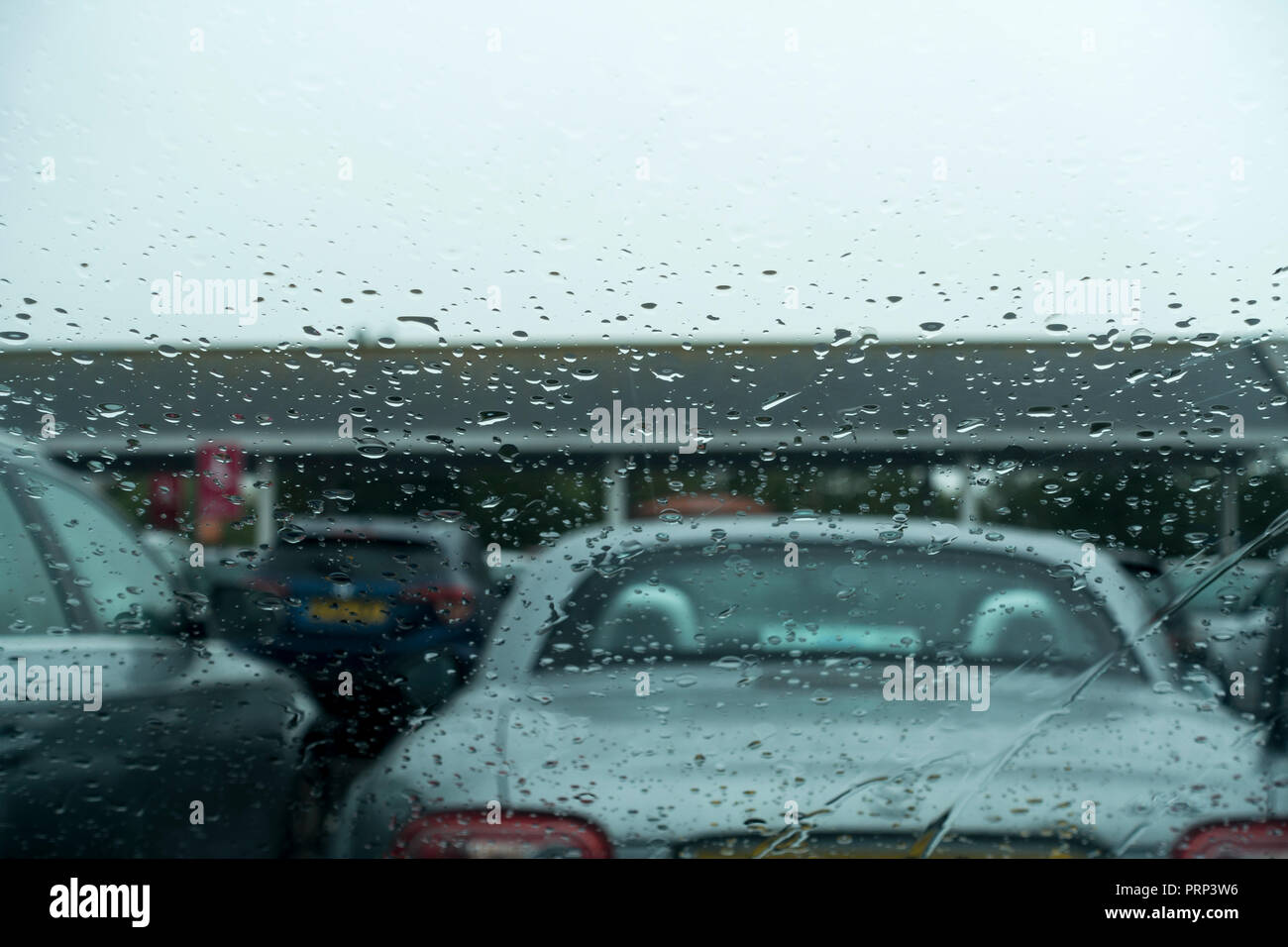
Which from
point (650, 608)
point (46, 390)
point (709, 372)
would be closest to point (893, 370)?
point (709, 372)

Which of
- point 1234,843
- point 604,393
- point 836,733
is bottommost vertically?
point 1234,843

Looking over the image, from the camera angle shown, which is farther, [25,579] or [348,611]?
[25,579]

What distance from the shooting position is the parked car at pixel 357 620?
4.54 ft

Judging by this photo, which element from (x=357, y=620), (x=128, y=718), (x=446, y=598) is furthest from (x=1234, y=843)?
(x=128, y=718)

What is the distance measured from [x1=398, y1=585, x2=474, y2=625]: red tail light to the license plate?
0.04 meters

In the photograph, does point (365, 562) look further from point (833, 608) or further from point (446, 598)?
point (833, 608)

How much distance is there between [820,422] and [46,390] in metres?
1.18

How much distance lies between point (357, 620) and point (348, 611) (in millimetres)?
20

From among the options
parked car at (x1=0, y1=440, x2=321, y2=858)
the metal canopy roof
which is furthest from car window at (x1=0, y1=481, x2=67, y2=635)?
the metal canopy roof

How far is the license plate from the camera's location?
1.39 metres

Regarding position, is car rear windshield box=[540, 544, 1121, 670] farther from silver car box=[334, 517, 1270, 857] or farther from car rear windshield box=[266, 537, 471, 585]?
car rear windshield box=[266, 537, 471, 585]

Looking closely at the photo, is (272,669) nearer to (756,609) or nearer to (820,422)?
(756,609)

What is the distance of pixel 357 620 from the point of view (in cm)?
139

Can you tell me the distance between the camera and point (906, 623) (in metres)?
1.42
